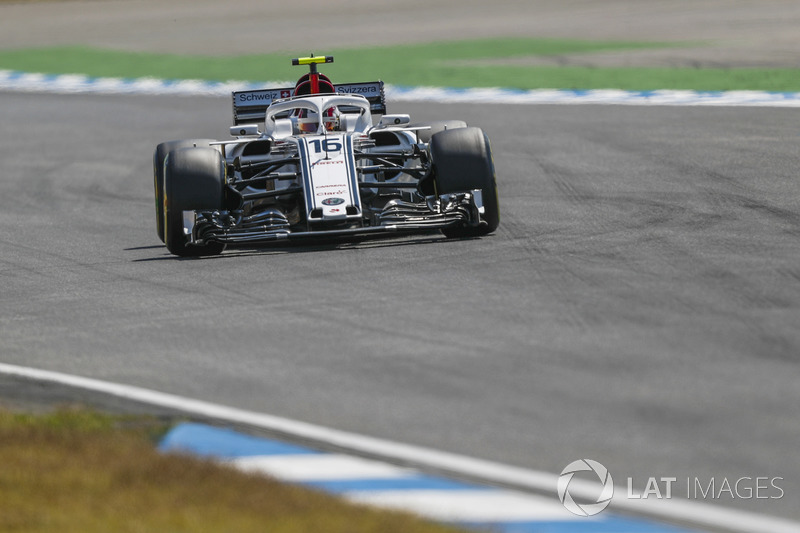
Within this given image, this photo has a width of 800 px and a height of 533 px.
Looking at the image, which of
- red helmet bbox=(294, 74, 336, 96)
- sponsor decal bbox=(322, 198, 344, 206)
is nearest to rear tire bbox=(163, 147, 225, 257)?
sponsor decal bbox=(322, 198, 344, 206)

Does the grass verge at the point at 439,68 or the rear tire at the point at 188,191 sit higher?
the rear tire at the point at 188,191

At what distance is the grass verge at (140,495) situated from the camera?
456cm

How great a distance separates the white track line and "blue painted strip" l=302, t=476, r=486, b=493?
0.36 feet

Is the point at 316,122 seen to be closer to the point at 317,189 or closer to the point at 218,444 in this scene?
the point at 317,189

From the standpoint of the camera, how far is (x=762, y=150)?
15164 millimetres

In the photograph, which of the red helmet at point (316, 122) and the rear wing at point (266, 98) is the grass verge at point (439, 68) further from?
the red helmet at point (316, 122)

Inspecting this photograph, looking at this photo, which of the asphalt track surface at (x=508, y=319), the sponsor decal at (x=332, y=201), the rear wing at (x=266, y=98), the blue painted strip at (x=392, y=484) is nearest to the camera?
the blue painted strip at (x=392, y=484)

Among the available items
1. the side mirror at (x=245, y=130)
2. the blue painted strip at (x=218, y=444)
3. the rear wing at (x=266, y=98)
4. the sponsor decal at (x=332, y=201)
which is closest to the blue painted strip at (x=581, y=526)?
the blue painted strip at (x=218, y=444)

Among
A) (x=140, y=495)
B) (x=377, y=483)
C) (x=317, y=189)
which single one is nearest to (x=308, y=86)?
(x=317, y=189)

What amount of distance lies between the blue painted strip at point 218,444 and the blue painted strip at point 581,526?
3.81 feet

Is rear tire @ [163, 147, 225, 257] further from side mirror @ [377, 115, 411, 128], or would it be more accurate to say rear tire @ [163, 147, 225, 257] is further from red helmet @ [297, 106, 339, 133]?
side mirror @ [377, 115, 411, 128]

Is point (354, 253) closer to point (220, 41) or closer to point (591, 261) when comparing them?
point (591, 261)

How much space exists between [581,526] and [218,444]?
69.0 inches

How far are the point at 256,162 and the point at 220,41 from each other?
23.8 metres
